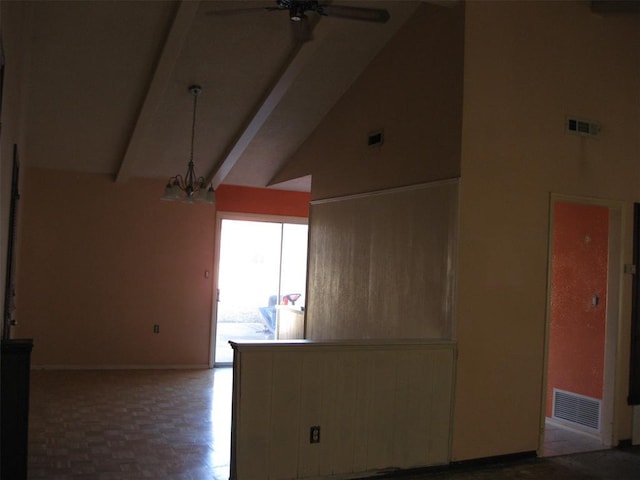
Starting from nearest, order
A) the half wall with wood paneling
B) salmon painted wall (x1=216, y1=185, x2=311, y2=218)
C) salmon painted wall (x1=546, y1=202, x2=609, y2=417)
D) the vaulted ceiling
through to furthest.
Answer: the half wall with wood paneling, the vaulted ceiling, salmon painted wall (x1=546, y1=202, x2=609, y2=417), salmon painted wall (x1=216, y1=185, x2=311, y2=218)

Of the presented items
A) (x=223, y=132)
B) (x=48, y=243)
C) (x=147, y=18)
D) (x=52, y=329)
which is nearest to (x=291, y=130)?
(x=223, y=132)

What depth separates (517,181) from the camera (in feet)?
15.4

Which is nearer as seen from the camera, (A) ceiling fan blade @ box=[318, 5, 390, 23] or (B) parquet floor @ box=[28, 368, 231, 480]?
(A) ceiling fan blade @ box=[318, 5, 390, 23]

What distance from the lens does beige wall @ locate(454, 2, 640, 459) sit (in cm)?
448

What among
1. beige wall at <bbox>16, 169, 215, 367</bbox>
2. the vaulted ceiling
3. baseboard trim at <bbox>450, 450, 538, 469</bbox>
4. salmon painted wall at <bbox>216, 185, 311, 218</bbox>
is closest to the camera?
baseboard trim at <bbox>450, 450, 538, 469</bbox>

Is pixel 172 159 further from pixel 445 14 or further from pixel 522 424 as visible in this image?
pixel 522 424

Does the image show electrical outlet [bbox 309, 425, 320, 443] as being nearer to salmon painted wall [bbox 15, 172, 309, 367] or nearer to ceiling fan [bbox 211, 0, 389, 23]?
ceiling fan [bbox 211, 0, 389, 23]

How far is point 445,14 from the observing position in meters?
4.71

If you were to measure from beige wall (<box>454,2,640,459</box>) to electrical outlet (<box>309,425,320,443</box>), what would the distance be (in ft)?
3.60

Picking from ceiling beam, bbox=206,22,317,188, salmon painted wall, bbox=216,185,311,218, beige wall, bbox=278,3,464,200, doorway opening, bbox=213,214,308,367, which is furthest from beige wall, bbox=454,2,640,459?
salmon painted wall, bbox=216,185,311,218

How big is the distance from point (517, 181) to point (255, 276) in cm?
467

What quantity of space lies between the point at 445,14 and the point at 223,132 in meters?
2.93

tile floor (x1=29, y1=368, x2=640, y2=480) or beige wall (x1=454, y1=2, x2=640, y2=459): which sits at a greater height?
beige wall (x1=454, y1=2, x2=640, y2=459)

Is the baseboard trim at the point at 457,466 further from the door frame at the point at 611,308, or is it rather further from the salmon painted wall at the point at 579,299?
the salmon painted wall at the point at 579,299
